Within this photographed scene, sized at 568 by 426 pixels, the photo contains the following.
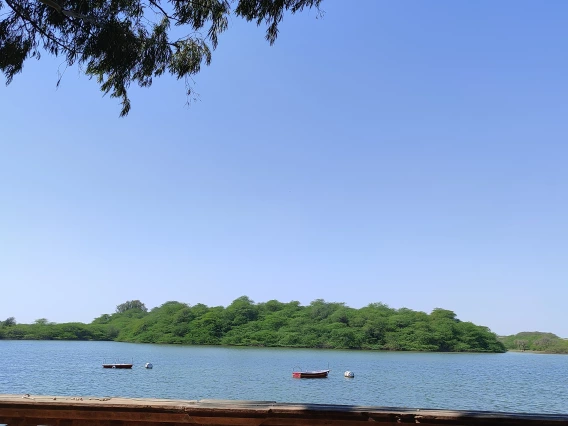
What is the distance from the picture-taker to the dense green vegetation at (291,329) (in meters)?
81.9

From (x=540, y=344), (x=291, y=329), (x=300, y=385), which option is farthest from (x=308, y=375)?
(x=540, y=344)

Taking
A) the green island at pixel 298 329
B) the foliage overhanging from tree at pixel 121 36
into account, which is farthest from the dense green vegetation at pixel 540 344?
the foliage overhanging from tree at pixel 121 36

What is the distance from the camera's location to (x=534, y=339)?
348ft

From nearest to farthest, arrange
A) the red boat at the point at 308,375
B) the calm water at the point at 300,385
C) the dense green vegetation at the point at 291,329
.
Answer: the calm water at the point at 300,385
the red boat at the point at 308,375
the dense green vegetation at the point at 291,329

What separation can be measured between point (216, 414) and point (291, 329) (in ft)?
290

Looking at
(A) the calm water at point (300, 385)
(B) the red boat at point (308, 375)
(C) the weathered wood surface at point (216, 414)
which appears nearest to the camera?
(C) the weathered wood surface at point (216, 414)

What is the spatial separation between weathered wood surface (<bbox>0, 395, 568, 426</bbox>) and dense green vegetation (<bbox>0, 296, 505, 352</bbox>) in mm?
81445

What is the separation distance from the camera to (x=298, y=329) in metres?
88.6

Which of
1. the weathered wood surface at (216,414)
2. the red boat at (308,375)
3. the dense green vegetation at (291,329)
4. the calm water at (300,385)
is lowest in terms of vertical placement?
the calm water at (300,385)

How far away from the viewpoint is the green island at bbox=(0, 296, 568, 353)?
3223 inches

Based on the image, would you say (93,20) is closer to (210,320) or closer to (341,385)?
(341,385)

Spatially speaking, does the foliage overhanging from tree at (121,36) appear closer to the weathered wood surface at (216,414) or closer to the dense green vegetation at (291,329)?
the weathered wood surface at (216,414)

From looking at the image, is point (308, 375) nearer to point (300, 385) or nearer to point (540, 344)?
point (300, 385)

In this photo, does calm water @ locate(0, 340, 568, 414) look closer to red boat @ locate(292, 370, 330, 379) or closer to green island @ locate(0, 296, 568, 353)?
red boat @ locate(292, 370, 330, 379)
